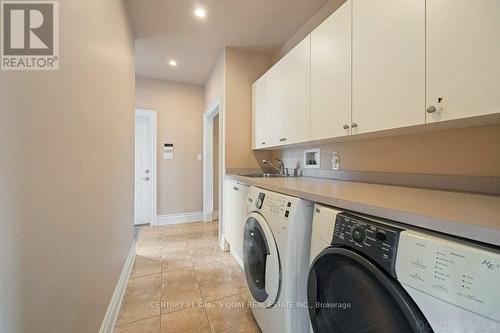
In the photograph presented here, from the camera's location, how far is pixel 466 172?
3.41ft

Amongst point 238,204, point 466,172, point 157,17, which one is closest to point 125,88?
point 157,17

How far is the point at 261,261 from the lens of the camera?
50.5 inches

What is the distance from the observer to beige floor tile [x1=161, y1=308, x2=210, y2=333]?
1383 mm

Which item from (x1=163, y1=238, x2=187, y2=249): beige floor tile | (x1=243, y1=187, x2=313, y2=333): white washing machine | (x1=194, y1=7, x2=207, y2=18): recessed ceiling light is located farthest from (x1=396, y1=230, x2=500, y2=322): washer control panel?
(x1=163, y1=238, x2=187, y2=249): beige floor tile

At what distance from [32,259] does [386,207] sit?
114 cm

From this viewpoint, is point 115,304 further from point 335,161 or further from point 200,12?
point 200,12

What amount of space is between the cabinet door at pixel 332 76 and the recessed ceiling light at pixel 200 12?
1.11 metres

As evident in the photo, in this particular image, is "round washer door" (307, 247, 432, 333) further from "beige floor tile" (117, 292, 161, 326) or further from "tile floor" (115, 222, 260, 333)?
"beige floor tile" (117, 292, 161, 326)

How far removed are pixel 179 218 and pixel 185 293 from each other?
7.25ft

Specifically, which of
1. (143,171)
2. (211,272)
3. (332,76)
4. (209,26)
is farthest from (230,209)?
(143,171)

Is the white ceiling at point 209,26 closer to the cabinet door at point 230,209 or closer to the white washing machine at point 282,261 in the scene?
the cabinet door at point 230,209

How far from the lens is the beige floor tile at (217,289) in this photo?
5.65 feet

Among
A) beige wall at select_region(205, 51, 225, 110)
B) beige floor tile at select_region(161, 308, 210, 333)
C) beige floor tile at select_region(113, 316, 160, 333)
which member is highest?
beige wall at select_region(205, 51, 225, 110)

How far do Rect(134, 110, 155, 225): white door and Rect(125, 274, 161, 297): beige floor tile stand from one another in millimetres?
1888
